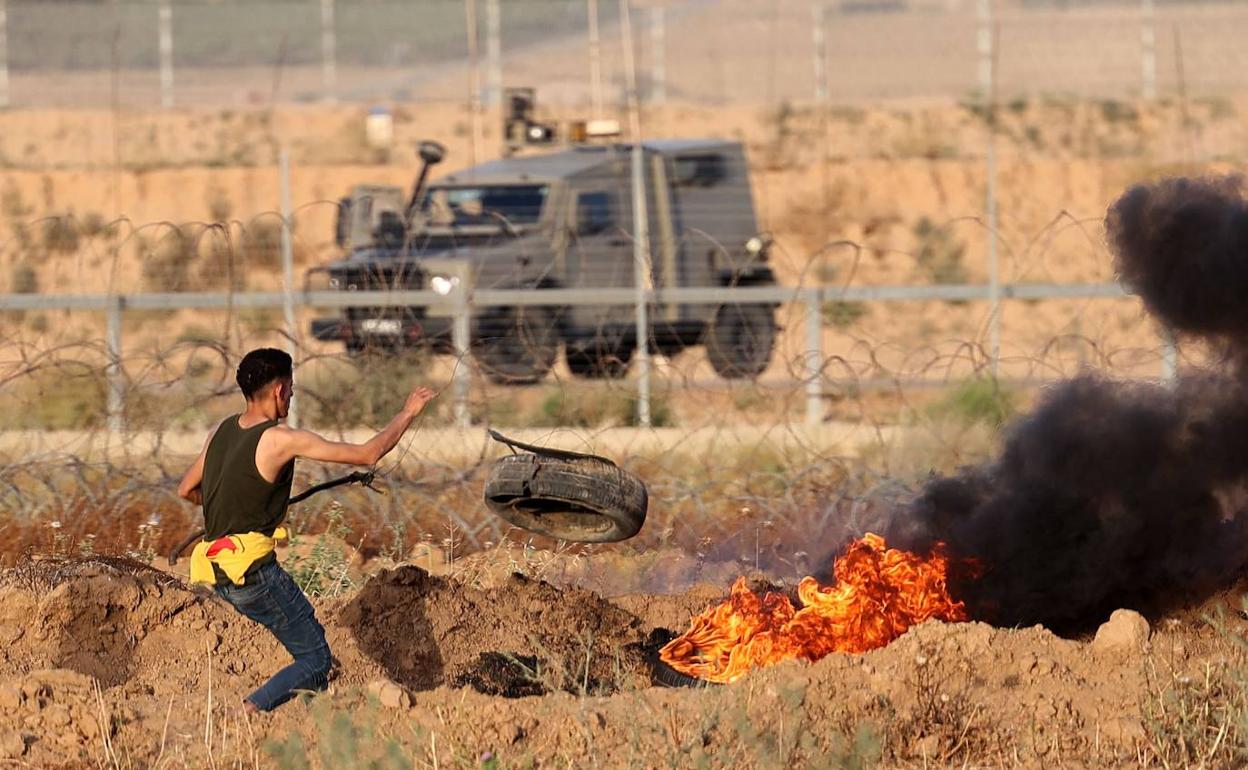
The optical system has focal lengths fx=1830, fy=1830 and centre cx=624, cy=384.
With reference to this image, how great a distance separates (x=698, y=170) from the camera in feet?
64.5

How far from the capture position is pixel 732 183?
20.0m

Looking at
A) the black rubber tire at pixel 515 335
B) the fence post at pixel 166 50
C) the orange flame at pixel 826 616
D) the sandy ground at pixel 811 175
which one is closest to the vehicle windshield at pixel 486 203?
the black rubber tire at pixel 515 335

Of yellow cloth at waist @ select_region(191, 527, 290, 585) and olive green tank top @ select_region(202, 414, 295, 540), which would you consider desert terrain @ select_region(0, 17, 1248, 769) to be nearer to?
yellow cloth at waist @ select_region(191, 527, 290, 585)

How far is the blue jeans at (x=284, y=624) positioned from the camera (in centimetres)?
612

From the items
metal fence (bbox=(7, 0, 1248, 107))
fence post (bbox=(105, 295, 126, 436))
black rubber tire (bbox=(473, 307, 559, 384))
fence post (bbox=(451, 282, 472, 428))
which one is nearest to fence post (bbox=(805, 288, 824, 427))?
black rubber tire (bbox=(473, 307, 559, 384))

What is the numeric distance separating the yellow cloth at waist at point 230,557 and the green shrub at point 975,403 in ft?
28.9

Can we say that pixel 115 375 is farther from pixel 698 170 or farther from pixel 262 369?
pixel 698 170

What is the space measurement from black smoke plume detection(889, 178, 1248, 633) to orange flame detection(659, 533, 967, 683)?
0.84 ft

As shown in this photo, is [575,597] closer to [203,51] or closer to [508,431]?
[508,431]

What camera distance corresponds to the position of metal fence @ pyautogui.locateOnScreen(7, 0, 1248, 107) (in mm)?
39969

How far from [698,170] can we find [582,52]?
80.9 feet

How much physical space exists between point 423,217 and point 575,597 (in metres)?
10.3

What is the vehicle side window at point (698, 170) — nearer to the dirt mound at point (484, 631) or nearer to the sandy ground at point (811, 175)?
the sandy ground at point (811, 175)

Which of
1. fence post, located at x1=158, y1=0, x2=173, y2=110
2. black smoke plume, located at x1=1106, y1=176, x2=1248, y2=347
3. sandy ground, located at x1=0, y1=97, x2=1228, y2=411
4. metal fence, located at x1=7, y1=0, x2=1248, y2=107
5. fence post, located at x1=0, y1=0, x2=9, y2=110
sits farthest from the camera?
metal fence, located at x1=7, y1=0, x2=1248, y2=107
